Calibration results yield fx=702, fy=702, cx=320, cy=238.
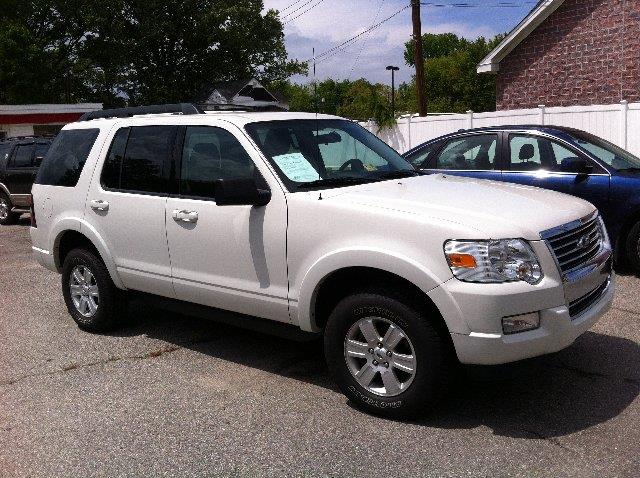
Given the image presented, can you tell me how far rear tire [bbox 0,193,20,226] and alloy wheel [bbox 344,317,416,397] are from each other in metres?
13.0

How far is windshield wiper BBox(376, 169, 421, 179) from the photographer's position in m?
5.00

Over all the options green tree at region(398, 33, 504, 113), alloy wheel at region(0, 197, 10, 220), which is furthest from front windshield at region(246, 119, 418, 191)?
green tree at region(398, 33, 504, 113)

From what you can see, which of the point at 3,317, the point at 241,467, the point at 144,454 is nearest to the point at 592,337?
the point at 241,467

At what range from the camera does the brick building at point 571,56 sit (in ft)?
60.3

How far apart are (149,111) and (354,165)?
1.91 m

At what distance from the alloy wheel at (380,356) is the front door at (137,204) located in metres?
1.72

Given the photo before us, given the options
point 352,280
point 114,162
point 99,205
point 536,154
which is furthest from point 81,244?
point 536,154

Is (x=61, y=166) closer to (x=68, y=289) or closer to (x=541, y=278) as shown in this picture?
(x=68, y=289)

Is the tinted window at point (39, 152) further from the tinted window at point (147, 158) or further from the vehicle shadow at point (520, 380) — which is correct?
the tinted window at point (147, 158)

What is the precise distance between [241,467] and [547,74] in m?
19.0

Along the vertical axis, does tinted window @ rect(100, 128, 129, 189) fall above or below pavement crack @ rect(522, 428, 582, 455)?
above

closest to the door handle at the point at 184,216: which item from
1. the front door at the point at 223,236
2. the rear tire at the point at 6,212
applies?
the front door at the point at 223,236

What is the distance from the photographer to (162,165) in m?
5.34

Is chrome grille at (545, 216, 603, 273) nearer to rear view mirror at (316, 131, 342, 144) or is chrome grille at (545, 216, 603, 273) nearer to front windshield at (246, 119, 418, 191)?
front windshield at (246, 119, 418, 191)
